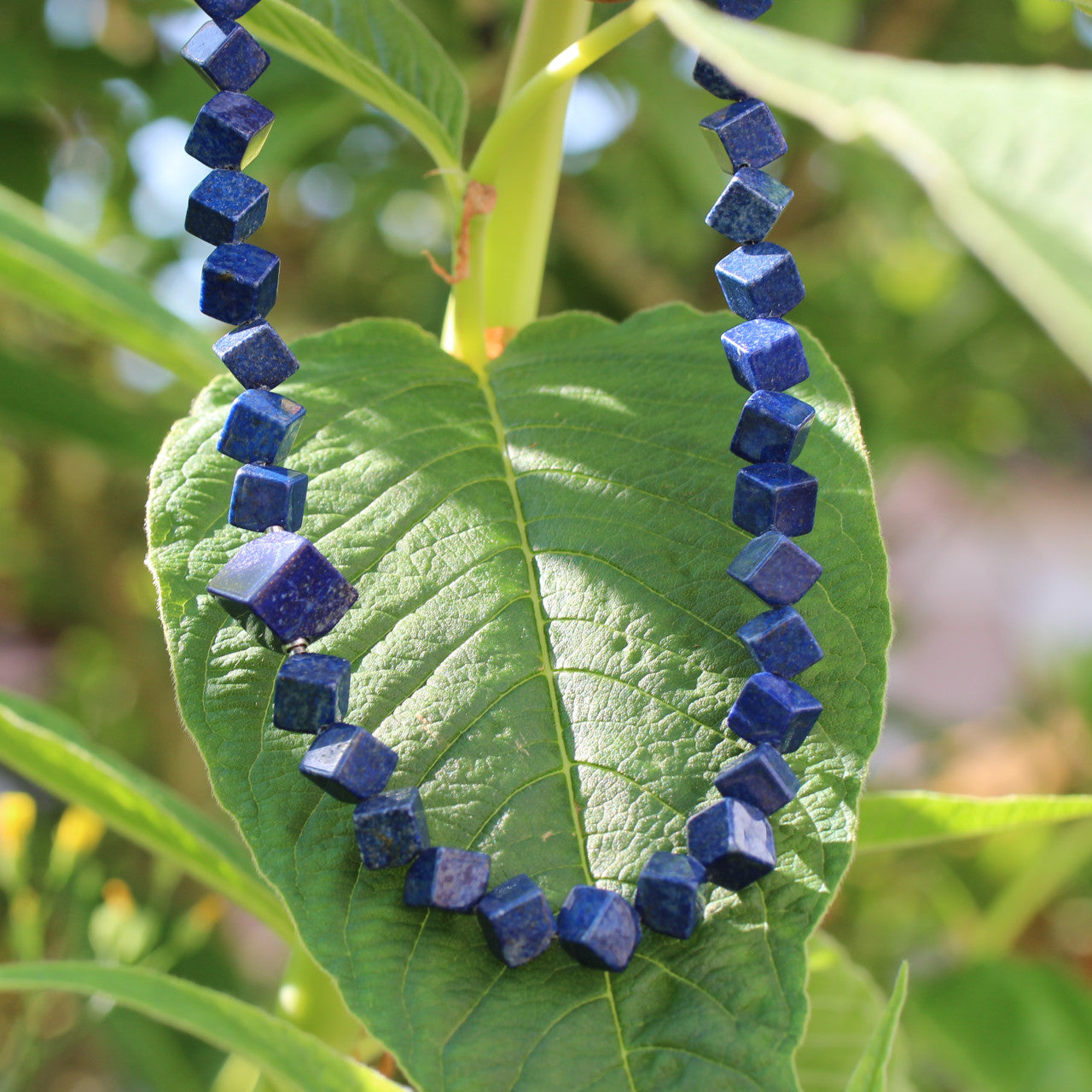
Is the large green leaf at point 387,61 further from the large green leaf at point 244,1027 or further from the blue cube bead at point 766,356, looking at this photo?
the large green leaf at point 244,1027

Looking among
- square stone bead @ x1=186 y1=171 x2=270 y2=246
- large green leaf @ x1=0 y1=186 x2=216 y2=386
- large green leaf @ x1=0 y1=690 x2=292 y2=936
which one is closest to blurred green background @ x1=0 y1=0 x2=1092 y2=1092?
large green leaf @ x1=0 y1=690 x2=292 y2=936

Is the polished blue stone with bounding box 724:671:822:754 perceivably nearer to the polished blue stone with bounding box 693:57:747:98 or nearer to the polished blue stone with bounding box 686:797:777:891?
the polished blue stone with bounding box 686:797:777:891

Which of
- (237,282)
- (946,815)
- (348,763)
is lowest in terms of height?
(946,815)

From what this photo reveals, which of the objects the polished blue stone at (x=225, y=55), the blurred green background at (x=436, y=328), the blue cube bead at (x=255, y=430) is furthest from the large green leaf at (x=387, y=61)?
the blurred green background at (x=436, y=328)

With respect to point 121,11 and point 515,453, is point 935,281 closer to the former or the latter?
point 121,11

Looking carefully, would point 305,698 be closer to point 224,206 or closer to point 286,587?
point 286,587

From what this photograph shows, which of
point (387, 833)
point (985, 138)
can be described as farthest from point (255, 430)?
point (985, 138)

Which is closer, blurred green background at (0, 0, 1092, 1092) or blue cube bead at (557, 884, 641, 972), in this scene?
blue cube bead at (557, 884, 641, 972)

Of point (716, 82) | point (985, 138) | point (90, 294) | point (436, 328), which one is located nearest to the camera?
point (985, 138)
